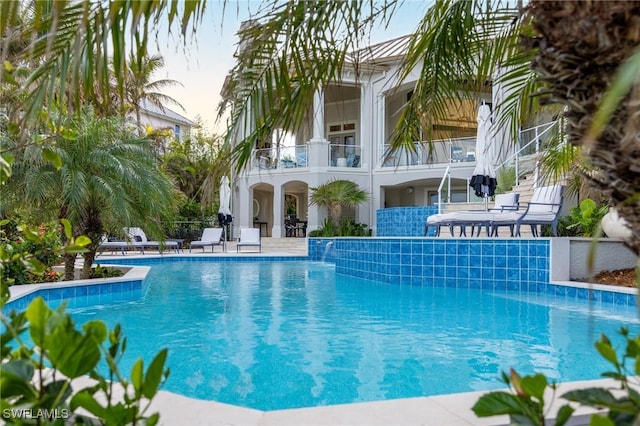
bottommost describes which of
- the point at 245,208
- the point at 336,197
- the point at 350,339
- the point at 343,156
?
the point at 350,339

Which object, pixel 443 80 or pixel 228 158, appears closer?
pixel 228 158

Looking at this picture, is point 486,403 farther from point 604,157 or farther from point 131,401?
point 131,401

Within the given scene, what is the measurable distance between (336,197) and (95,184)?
12402mm

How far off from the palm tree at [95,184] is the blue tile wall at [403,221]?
1047 cm

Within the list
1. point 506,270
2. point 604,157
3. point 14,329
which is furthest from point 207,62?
point 506,270

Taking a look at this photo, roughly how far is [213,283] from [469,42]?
8.10 m

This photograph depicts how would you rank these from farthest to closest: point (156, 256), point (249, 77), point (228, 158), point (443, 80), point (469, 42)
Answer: point (156, 256) < point (443, 80) < point (469, 42) < point (249, 77) < point (228, 158)

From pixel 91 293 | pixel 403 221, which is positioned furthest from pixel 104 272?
pixel 403 221

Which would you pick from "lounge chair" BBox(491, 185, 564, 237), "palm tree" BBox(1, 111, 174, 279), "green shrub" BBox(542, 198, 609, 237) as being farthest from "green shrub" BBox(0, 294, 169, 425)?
"lounge chair" BBox(491, 185, 564, 237)

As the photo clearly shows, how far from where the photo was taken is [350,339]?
5176 millimetres

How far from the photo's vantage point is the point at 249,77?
2.68 metres

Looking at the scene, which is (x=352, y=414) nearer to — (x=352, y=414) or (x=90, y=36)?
(x=352, y=414)

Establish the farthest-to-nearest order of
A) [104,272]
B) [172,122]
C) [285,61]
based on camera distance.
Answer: [172,122]
[104,272]
[285,61]

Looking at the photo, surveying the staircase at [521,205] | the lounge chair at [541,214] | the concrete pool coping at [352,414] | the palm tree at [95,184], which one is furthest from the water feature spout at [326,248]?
the concrete pool coping at [352,414]
